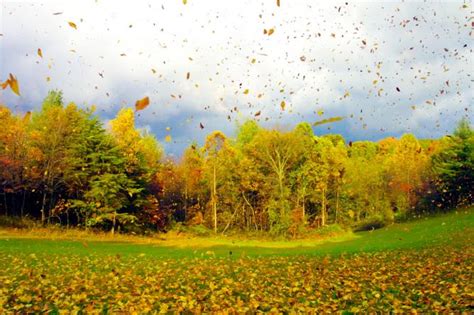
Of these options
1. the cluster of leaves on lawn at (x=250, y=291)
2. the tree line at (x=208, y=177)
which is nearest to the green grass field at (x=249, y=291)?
the cluster of leaves on lawn at (x=250, y=291)

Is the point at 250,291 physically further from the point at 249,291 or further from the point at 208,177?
the point at 208,177

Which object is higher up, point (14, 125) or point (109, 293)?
point (14, 125)

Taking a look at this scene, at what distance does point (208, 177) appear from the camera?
63.0 metres

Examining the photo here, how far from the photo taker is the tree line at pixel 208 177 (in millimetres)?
47594

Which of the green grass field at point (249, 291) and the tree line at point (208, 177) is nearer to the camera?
the green grass field at point (249, 291)

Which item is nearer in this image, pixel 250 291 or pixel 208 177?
pixel 250 291

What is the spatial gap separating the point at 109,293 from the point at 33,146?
142 feet

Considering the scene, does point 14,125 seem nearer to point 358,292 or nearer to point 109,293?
point 109,293

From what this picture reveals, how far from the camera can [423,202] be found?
60875 millimetres

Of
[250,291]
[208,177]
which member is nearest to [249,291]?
[250,291]

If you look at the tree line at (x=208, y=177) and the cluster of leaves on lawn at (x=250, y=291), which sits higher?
the tree line at (x=208, y=177)

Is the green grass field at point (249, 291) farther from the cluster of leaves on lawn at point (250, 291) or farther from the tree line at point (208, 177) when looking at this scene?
the tree line at point (208, 177)

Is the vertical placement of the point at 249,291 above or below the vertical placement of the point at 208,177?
below

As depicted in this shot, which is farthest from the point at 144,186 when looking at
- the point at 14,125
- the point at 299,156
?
the point at 299,156
